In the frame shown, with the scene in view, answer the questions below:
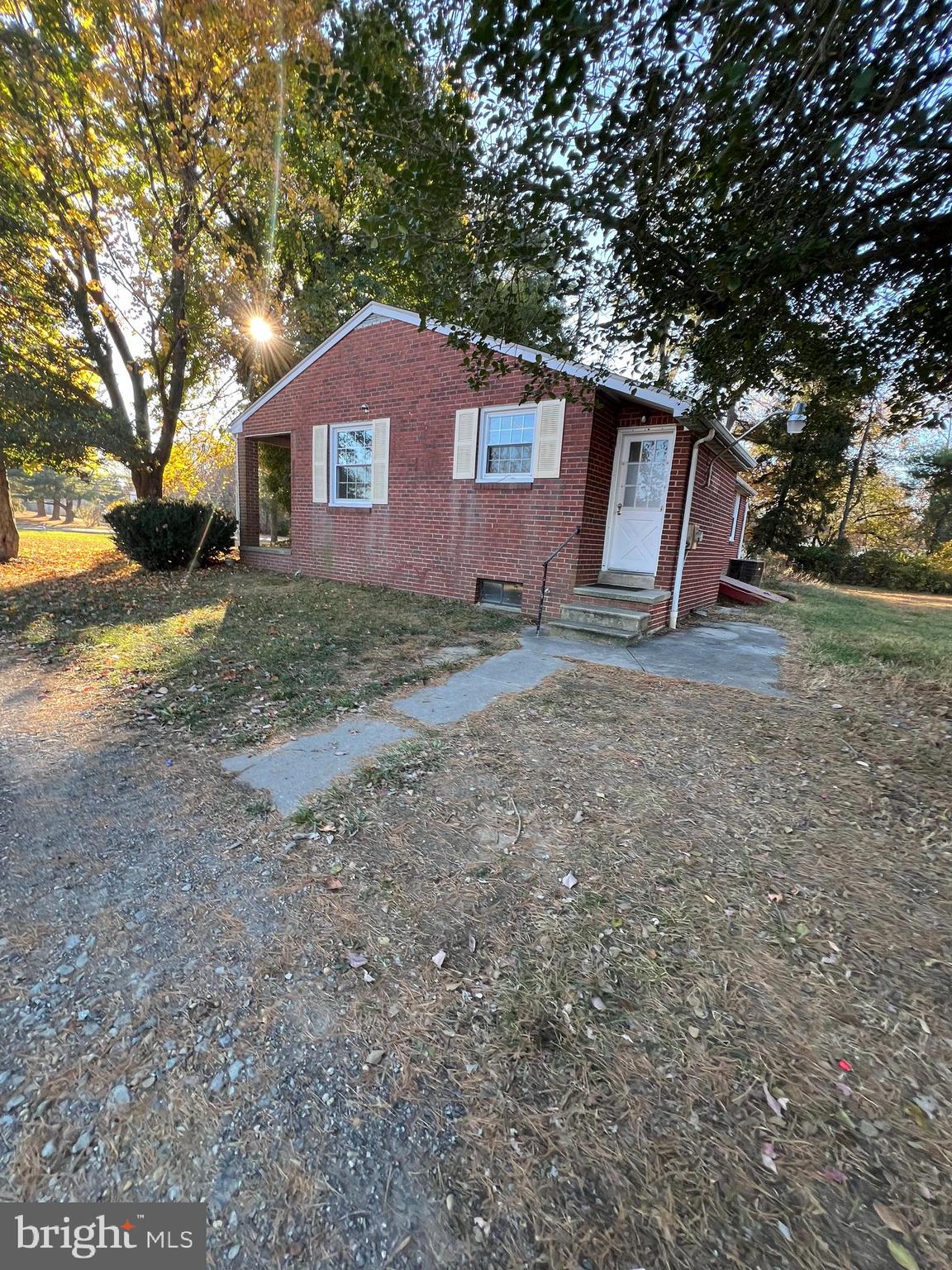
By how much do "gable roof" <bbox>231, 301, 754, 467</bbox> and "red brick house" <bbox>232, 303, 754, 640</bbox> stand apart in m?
0.04

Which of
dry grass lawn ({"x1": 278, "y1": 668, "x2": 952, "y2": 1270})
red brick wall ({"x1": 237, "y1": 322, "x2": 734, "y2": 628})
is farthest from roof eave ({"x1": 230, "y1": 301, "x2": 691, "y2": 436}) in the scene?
dry grass lawn ({"x1": 278, "y1": 668, "x2": 952, "y2": 1270})

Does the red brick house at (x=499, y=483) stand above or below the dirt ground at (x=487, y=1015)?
above

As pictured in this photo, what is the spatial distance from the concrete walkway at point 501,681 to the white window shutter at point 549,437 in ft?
7.86

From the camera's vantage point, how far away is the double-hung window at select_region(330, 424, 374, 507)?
31.6ft

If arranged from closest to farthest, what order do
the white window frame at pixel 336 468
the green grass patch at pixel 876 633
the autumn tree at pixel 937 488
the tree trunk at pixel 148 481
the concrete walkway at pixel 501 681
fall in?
1. the concrete walkway at pixel 501 681
2. the green grass patch at pixel 876 633
3. the white window frame at pixel 336 468
4. the tree trunk at pixel 148 481
5. the autumn tree at pixel 937 488

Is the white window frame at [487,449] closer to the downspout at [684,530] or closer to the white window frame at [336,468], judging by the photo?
the downspout at [684,530]

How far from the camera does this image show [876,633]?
8109 mm

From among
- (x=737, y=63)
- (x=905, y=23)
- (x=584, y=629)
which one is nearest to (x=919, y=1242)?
(x=737, y=63)

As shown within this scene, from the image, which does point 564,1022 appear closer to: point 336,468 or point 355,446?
point 355,446

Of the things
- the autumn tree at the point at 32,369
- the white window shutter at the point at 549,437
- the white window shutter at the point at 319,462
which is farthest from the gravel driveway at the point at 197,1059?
the autumn tree at the point at 32,369

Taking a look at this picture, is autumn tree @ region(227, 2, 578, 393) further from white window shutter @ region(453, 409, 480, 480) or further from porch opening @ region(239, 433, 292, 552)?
porch opening @ region(239, 433, 292, 552)

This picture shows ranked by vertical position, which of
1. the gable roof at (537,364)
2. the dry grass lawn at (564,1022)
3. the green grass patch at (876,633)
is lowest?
the dry grass lawn at (564,1022)

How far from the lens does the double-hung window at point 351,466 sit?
9641 mm

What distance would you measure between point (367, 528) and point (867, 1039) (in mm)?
9176
